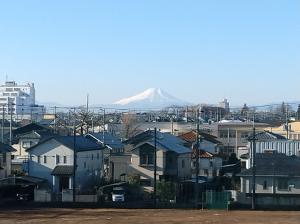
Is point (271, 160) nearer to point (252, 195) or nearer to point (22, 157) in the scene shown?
point (252, 195)

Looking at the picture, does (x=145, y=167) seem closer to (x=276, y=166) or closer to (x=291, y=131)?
(x=276, y=166)

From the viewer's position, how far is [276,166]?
949 inches

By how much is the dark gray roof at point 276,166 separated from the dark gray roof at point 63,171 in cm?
781

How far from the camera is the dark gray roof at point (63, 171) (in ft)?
→ 84.2

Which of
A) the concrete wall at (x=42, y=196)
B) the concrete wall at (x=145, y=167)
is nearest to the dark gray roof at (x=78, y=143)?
the concrete wall at (x=145, y=167)

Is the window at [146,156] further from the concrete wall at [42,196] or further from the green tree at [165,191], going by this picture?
the concrete wall at [42,196]

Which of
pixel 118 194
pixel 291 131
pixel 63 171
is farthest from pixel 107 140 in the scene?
pixel 291 131

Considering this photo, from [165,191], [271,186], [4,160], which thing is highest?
[4,160]

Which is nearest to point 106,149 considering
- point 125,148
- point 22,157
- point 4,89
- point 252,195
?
point 125,148

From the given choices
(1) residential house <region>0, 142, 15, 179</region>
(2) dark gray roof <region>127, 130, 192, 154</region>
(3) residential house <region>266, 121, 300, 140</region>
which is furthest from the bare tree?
(1) residential house <region>0, 142, 15, 179</region>

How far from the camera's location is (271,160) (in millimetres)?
24672

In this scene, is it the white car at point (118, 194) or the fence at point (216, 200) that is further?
the white car at point (118, 194)

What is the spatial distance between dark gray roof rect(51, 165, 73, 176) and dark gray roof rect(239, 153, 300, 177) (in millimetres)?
7805

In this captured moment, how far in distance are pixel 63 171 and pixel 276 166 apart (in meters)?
9.66
